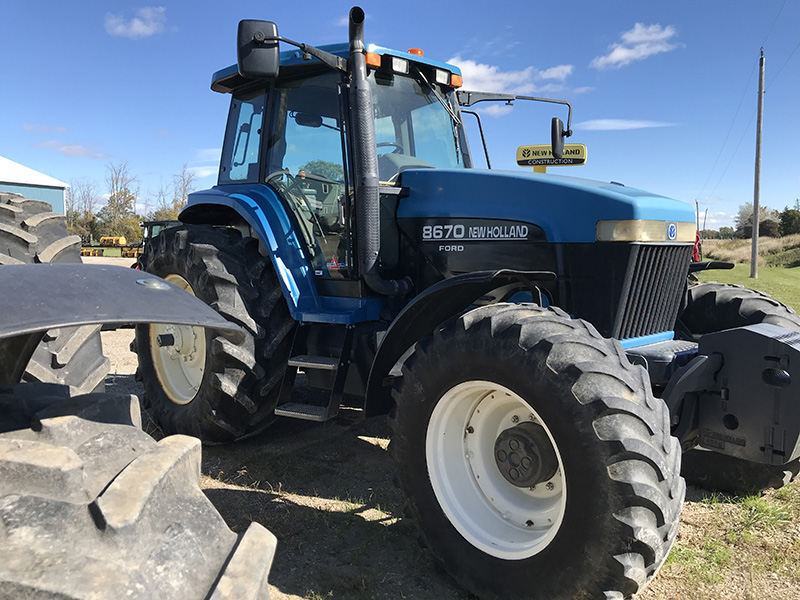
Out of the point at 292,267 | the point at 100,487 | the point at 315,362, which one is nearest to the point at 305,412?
the point at 315,362

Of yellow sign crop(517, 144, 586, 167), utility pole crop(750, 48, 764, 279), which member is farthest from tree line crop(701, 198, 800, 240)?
yellow sign crop(517, 144, 586, 167)

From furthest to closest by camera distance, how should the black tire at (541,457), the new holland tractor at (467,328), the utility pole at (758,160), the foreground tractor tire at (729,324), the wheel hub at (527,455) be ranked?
the utility pole at (758,160) → the foreground tractor tire at (729,324) → the wheel hub at (527,455) → the new holland tractor at (467,328) → the black tire at (541,457)

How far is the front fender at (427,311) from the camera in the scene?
9.20 feet

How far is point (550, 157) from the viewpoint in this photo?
4438 millimetres

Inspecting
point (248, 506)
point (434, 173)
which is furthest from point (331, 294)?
point (248, 506)

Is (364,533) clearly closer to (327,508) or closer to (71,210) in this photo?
(327,508)

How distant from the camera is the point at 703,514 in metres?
3.33

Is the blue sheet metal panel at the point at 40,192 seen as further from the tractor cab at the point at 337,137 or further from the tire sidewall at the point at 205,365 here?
the tractor cab at the point at 337,137

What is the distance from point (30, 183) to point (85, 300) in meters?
38.1

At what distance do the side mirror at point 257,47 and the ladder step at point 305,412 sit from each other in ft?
6.21

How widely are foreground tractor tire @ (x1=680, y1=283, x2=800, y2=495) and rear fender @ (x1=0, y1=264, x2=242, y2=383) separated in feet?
10.2

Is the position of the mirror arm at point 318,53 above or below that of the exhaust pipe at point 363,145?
above

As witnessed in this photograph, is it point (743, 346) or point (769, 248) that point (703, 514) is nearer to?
point (743, 346)

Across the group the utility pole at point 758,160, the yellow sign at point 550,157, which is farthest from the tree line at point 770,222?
the yellow sign at point 550,157
